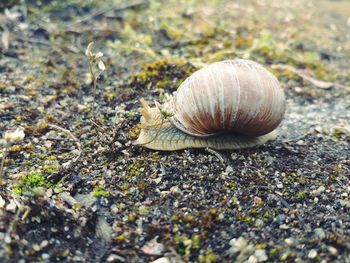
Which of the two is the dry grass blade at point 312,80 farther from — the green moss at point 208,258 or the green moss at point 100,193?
the green moss at point 208,258

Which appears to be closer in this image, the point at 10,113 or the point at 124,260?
the point at 124,260

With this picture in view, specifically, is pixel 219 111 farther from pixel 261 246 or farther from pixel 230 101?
pixel 261 246

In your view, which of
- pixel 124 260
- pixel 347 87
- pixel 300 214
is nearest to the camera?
pixel 124 260

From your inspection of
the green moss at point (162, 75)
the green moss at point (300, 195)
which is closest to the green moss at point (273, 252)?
the green moss at point (300, 195)

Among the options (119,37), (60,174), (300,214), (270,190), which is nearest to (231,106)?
(270,190)

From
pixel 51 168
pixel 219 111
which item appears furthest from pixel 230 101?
pixel 51 168

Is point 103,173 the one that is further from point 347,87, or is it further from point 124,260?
point 347,87

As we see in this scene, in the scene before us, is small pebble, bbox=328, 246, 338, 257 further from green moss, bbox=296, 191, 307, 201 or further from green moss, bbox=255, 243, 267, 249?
green moss, bbox=296, 191, 307, 201

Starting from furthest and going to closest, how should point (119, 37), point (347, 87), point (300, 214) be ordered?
point (119, 37), point (347, 87), point (300, 214)
